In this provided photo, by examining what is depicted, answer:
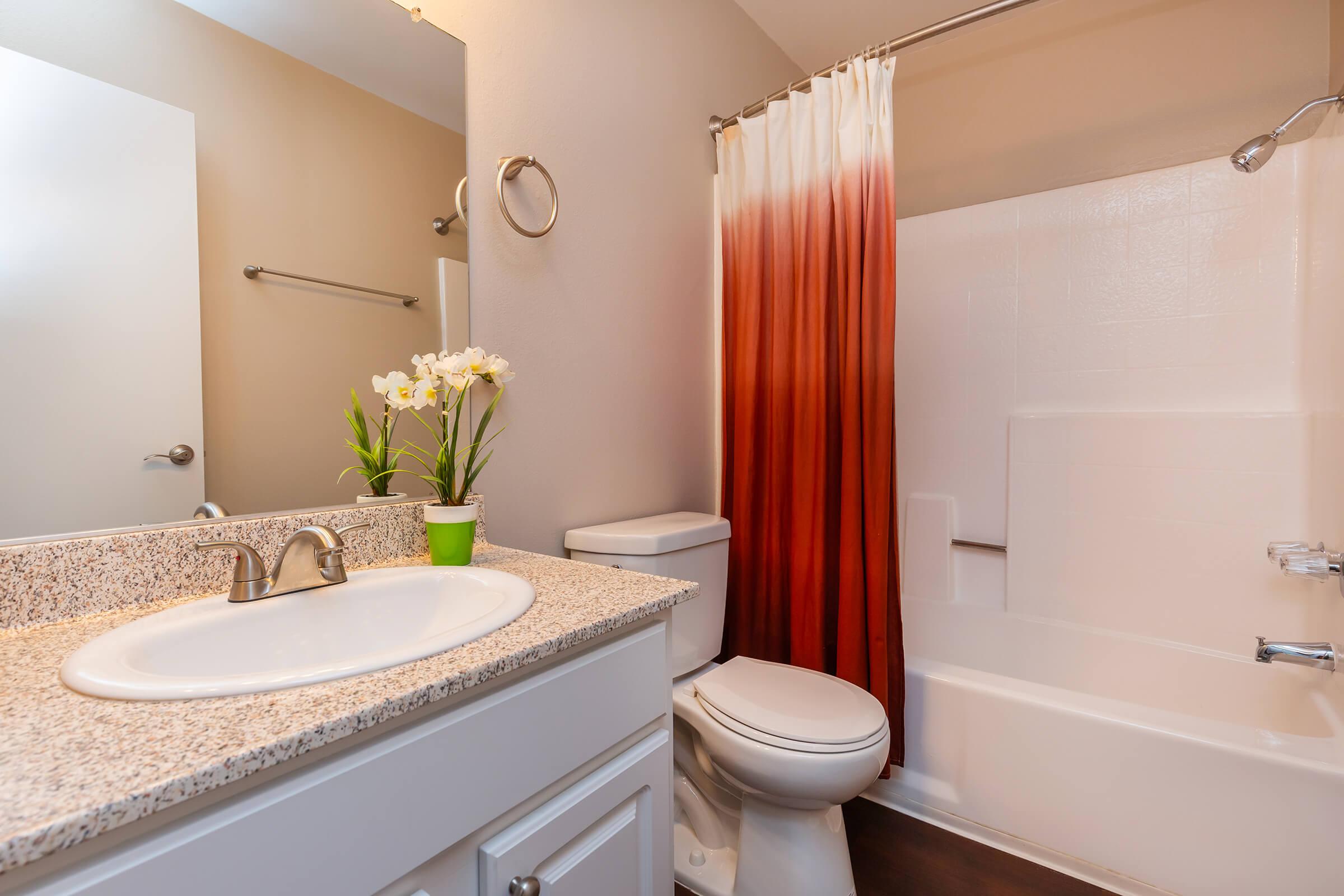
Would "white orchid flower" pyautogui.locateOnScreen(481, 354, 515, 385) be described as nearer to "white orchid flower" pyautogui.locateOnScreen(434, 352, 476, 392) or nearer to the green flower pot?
"white orchid flower" pyautogui.locateOnScreen(434, 352, 476, 392)

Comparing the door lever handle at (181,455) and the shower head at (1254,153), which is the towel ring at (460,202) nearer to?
the door lever handle at (181,455)

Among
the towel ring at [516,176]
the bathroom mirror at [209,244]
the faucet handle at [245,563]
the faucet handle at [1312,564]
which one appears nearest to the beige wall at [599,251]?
the towel ring at [516,176]

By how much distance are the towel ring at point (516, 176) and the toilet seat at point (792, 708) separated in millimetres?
1113

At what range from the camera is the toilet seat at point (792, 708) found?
116 cm

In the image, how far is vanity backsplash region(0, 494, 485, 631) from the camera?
2.42 ft

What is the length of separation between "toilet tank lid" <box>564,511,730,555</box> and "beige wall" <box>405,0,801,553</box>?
0.06m

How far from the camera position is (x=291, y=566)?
2.85ft

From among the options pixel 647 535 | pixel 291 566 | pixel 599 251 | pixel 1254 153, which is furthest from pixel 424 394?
pixel 1254 153

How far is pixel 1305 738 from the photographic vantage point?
46.1 inches

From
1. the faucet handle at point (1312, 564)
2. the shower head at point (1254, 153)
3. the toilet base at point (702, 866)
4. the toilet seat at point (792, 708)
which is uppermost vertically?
the shower head at point (1254, 153)

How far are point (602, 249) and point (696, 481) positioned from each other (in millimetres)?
785

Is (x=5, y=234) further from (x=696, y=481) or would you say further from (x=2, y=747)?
(x=696, y=481)

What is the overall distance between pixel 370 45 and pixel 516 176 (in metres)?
0.35

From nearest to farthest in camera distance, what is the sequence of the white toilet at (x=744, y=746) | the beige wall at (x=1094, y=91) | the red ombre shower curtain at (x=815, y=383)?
the white toilet at (x=744, y=746)
the red ombre shower curtain at (x=815, y=383)
the beige wall at (x=1094, y=91)
